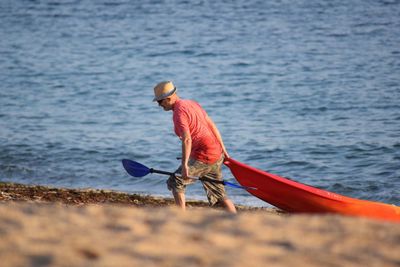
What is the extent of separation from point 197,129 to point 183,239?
11.8ft

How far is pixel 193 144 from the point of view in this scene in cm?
970

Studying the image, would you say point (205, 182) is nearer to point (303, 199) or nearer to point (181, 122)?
point (181, 122)

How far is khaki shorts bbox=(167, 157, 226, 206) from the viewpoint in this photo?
9.69 metres

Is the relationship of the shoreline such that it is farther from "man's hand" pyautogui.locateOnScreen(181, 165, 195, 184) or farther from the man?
"man's hand" pyautogui.locateOnScreen(181, 165, 195, 184)

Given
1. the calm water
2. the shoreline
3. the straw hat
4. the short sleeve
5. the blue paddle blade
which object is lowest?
the calm water

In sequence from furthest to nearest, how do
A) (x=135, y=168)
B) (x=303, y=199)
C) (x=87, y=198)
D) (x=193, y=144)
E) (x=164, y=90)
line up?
(x=87, y=198) < (x=135, y=168) < (x=303, y=199) < (x=193, y=144) < (x=164, y=90)

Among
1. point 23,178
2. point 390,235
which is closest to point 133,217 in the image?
point 390,235

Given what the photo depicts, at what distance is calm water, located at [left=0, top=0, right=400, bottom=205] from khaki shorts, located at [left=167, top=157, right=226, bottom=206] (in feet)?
8.88

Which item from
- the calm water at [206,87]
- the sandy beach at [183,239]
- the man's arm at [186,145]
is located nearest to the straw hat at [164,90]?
the man's arm at [186,145]

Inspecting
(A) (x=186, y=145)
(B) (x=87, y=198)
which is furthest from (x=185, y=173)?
(B) (x=87, y=198)

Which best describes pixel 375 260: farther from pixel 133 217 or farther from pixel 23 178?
pixel 23 178

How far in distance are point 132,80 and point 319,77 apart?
18.0 ft

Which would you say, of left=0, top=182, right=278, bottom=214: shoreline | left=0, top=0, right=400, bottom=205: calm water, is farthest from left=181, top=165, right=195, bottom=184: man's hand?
left=0, top=0, right=400, bottom=205: calm water

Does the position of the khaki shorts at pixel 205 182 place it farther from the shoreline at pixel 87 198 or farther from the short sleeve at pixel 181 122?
the shoreline at pixel 87 198
